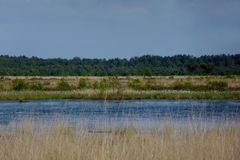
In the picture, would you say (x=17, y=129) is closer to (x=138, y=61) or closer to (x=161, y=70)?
(x=161, y=70)

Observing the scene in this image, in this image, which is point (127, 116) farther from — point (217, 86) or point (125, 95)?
point (217, 86)

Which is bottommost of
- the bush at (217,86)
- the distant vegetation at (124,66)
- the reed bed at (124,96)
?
the reed bed at (124,96)

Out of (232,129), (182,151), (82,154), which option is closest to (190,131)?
(232,129)

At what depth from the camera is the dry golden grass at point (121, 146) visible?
10727 mm

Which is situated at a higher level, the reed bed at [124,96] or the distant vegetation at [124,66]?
the distant vegetation at [124,66]

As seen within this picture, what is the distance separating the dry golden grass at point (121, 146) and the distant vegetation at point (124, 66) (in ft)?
317

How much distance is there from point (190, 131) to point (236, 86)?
50296 millimetres

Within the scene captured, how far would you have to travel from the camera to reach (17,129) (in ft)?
43.5

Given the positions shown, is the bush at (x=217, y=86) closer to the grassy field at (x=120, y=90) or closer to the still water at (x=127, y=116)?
the grassy field at (x=120, y=90)

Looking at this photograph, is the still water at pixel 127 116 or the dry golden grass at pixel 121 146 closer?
the dry golden grass at pixel 121 146

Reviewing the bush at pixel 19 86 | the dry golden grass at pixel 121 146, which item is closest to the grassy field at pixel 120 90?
the bush at pixel 19 86

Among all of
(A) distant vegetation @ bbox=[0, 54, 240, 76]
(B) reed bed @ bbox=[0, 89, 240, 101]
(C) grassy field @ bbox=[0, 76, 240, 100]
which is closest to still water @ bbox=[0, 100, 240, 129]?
(C) grassy field @ bbox=[0, 76, 240, 100]

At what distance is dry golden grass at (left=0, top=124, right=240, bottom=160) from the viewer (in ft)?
35.2

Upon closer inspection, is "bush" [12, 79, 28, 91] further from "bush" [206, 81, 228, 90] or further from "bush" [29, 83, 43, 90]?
"bush" [206, 81, 228, 90]
